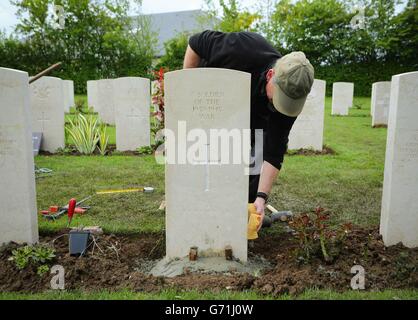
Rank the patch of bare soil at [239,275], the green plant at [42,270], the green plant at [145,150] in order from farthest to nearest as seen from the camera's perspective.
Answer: the green plant at [145,150] → the green plant at [42,270] → the patch of bare soil at [239,275]

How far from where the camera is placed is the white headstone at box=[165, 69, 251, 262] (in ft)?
9.12

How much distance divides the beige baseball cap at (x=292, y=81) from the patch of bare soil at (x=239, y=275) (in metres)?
1.15

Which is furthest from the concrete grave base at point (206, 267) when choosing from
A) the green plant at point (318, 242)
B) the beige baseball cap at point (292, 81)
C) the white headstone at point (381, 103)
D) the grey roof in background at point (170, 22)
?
the grey roof in background at point (170, 22)

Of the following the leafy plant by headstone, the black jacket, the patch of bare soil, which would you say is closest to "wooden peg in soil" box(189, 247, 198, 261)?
the patch of bare soil

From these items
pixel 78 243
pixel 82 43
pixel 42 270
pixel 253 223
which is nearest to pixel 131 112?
pixel 78 243

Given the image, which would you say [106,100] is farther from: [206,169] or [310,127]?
[206,169]

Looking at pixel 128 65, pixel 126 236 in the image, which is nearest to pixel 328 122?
pixel 126 236

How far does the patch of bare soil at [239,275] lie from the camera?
2467 millimetres

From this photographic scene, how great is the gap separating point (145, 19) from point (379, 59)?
1587 cm

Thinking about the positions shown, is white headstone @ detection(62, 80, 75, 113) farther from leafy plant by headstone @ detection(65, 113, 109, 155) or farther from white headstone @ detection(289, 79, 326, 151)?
white headstone @ detection(289, 79, 326, 151)

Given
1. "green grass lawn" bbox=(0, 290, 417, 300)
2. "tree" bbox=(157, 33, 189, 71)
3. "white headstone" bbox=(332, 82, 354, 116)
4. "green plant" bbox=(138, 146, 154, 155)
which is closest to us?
"green grass lawn" bbox=(0, 290, 417, 300)

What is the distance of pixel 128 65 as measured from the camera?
76.2ft

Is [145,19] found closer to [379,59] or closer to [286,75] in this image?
[379,59]

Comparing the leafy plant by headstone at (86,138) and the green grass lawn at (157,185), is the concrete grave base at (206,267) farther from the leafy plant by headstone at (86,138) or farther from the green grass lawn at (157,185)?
the leafy plant by headstone at (86,138)
